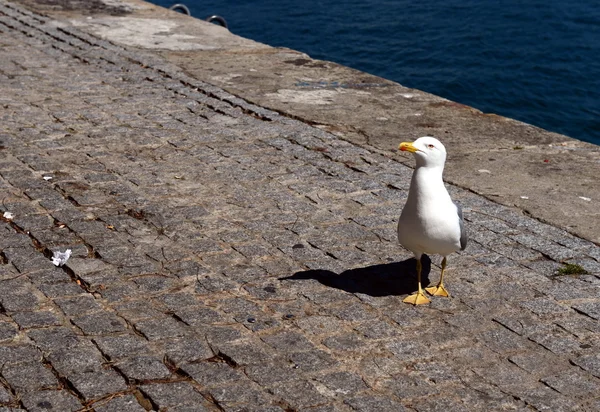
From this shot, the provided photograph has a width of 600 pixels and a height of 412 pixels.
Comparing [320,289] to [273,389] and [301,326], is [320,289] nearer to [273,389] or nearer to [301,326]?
[301,326]

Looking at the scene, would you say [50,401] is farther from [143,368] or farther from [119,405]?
[143,368]

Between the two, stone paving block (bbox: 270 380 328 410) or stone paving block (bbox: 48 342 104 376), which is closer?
stone paving block (bbox: 270 380 328 410)

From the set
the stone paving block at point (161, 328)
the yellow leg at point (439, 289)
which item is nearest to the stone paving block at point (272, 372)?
the stone paving block at point (161, 328)

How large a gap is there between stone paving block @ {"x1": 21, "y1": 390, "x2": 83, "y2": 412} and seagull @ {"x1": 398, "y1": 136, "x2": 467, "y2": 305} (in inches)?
82.5

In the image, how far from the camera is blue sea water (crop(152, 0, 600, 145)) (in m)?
16.3

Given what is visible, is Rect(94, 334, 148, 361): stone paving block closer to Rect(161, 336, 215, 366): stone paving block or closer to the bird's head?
Rect(161, 336, 215, 366): stone paving block

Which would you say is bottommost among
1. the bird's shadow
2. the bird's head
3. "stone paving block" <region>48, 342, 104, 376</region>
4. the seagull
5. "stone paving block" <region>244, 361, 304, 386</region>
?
"stone paving block" <region>48, 342, 104, 376</region>

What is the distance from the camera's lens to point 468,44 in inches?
765

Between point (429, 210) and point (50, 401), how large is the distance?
227cm

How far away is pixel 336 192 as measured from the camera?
7.03m

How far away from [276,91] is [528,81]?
8831 mm

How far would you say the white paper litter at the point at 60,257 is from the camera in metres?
5.60

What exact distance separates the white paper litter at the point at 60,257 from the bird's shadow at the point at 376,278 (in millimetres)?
1399

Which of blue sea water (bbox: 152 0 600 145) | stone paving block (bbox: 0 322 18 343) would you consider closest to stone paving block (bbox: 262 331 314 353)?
stone paving block (bbox: 0 322 18 343)
